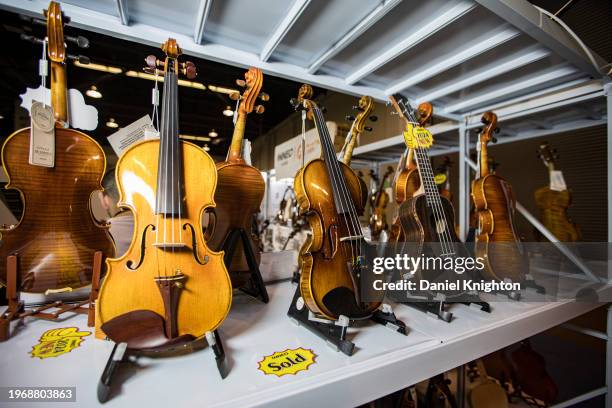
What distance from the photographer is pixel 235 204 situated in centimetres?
101

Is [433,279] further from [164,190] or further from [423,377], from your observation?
[164,190]

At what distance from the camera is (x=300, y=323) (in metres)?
0.84

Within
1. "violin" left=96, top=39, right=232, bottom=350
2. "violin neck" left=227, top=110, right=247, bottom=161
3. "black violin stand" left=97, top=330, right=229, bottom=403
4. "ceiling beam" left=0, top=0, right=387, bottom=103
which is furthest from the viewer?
"violin neck" left=227, top=110, right=247, bottom=161

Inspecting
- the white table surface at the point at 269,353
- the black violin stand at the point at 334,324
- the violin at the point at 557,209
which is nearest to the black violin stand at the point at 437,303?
the white table surface at the point at 269,353

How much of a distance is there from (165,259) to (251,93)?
0.71 meters

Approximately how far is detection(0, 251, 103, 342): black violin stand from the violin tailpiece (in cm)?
33

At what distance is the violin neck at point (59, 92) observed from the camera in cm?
81

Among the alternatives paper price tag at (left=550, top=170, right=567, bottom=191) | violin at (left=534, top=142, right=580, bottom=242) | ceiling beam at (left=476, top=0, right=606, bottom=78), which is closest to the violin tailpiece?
ceiling beam at (left=476, top=0, right=606, bottom=78)

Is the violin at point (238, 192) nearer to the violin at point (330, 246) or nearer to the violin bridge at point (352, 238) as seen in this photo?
the violin at point (330, 246)

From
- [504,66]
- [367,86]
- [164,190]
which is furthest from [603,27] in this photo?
[164,190]

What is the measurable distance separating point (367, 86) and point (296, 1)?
0.66 m

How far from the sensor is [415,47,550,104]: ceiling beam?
113cm

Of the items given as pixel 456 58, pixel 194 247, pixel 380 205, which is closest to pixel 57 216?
pixel 194 247

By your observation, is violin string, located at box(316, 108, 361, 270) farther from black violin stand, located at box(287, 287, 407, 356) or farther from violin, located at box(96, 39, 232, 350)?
violin, located at box(96, 39, 232, 350)
